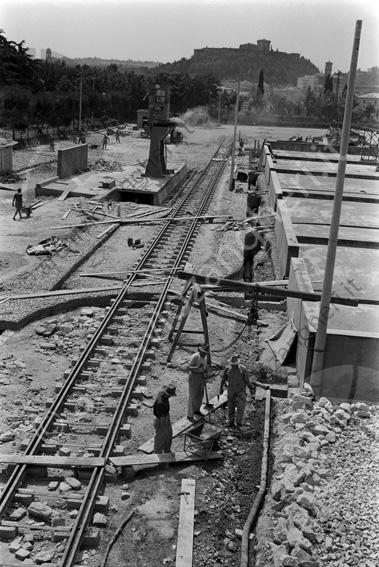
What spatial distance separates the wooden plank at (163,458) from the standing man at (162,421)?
154mm

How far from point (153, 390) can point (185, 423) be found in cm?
134

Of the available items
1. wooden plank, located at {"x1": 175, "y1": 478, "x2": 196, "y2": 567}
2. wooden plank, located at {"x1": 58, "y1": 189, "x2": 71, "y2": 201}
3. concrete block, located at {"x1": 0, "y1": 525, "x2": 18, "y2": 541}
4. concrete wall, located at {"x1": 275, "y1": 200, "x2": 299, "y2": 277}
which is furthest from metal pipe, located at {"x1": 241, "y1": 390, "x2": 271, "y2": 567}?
wooden plank, located at {"x1": 58, "y1": 189, "x2": 71, "y2": 201}

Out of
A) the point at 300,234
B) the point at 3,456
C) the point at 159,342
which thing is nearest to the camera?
the point at 3,456

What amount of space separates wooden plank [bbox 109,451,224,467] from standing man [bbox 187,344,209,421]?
1.04 meters

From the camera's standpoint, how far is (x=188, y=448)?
9945 millimetres

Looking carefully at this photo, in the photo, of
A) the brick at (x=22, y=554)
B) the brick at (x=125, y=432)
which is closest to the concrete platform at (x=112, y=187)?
the brick at (x=125, y=432)

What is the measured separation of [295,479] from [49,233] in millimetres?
A: 15260

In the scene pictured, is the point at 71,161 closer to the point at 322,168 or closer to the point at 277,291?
the point at 322,168

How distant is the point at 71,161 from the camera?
114 feet

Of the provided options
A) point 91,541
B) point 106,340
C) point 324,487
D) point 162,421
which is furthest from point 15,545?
point 106,340

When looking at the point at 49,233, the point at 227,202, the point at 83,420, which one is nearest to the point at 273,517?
the point at 83,420

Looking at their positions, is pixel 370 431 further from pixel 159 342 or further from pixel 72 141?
pixel 72 141

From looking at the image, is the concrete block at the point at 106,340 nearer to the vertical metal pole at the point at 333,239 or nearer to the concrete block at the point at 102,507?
the vertical metal pole at the point at 333,239

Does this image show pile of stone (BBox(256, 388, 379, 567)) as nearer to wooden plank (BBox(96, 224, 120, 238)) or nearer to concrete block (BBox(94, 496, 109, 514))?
concrete block (BBox(94, 496, 109, 514))
